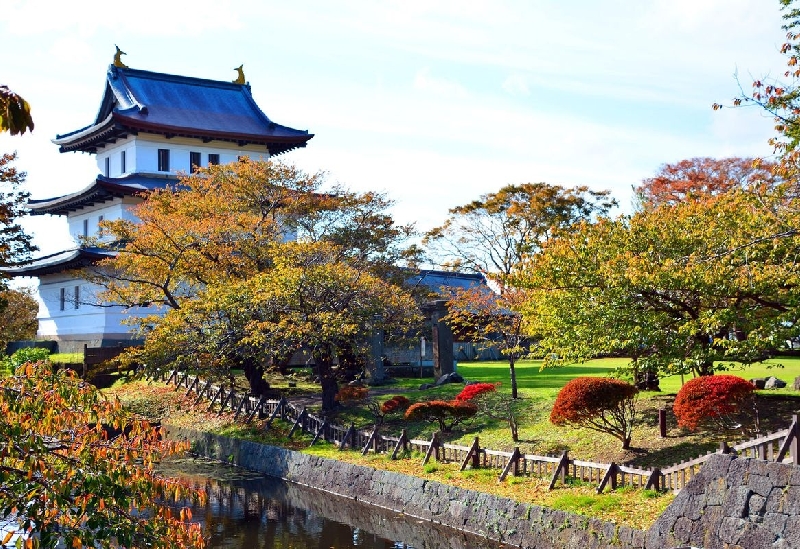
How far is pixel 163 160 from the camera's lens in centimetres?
5122

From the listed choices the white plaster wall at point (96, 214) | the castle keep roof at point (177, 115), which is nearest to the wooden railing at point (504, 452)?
A: the white plaster wall at point (96, 214)

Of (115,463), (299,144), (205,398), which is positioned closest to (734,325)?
(115,463)

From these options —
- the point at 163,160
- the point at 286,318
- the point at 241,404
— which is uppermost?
the point at 163,160

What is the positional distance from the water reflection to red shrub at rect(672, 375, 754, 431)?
4762 mm

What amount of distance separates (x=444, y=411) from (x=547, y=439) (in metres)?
3.24

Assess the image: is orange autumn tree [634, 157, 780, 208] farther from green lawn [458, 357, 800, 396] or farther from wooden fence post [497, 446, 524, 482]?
wooden fence post [497, 446, 524, 482]

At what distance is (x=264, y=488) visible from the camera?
23906 mm

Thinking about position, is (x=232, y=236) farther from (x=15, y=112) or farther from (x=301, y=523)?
(x=15, y=112)

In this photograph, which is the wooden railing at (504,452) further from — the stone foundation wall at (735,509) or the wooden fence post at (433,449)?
the stone foundation wall at (735,509)

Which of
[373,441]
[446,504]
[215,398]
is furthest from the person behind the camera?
[215,398]

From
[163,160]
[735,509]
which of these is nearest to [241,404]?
[735,509]

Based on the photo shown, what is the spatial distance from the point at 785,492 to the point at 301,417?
16.6 meters

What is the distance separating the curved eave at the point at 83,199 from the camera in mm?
47219

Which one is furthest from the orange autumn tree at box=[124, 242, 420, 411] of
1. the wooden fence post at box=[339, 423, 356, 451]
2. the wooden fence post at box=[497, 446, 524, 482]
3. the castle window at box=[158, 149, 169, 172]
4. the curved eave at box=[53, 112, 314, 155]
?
the castle window at box=[158, 149, 169, 172]
